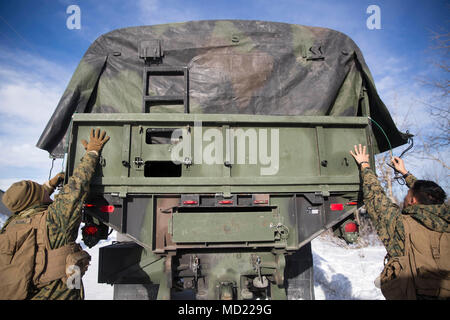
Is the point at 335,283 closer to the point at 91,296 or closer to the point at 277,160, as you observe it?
the point at 277,160

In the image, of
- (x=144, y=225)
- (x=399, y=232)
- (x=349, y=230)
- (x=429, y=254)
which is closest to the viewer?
(x=429, y=254)

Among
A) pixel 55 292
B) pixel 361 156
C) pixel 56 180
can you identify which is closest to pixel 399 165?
pixel 361 156

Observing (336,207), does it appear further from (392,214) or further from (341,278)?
(341,278)

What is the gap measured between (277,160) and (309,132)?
0.50 meters

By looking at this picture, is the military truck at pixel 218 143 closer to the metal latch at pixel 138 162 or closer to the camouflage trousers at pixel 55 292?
the metal latch at pixel 138 162

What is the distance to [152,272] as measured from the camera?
329cm

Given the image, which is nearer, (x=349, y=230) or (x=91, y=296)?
(x=349, y=230)

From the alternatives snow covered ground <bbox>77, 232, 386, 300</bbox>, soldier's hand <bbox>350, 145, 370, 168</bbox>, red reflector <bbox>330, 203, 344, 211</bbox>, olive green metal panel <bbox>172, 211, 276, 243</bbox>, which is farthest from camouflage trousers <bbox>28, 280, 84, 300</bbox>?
snow covered ground <bbox>77, 232, 386, 300</bbox>

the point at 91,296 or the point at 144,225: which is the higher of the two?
the point at 144,225

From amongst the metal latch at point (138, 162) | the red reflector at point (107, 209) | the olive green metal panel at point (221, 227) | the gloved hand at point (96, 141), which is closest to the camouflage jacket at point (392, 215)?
the olive green metal panel at point (221, 227)

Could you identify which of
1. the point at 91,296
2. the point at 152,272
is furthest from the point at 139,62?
the point at 91,296

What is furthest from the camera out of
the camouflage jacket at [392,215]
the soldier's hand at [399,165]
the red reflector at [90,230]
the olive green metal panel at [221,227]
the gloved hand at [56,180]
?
the gloved hand at [56,180]

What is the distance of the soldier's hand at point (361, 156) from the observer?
2.86m

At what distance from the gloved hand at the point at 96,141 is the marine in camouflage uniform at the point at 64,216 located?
16 centimetres
